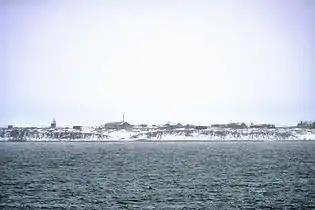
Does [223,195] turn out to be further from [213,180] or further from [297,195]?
[213,180]

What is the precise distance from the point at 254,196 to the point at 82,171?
37.4 meters

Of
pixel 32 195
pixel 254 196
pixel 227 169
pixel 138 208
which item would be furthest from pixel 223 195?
pixel 227 169

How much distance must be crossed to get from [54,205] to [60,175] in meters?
28.5

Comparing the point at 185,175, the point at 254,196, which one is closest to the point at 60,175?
the point at 185,175

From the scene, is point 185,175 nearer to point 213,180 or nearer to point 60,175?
point 213,180

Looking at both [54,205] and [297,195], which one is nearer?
[54,205]

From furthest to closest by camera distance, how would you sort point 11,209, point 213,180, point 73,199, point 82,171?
1. point 82,171
2. point 213,180
3. point 73,199
4. point 11,209

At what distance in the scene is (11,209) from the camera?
44469 mm

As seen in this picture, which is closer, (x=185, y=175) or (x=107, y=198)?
(x=107, y=198)

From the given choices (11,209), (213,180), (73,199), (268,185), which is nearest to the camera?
(11,209)

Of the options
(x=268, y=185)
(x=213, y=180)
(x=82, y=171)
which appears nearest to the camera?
(x=268, y=185)

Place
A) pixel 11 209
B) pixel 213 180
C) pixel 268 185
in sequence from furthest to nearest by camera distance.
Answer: pixel 213 180
pixel 268 185
pixel 11 209

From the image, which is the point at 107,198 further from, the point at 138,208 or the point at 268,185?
the point at 268,185

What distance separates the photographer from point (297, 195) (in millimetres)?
52562
